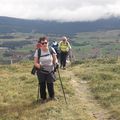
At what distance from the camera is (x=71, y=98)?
22.8 metres

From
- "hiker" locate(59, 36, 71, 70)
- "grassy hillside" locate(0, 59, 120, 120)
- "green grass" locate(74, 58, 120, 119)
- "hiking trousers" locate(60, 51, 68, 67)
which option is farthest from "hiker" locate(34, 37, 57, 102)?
"hiking trousers" locate(60, 51, 68, 67)

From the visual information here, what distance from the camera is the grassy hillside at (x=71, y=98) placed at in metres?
19.5

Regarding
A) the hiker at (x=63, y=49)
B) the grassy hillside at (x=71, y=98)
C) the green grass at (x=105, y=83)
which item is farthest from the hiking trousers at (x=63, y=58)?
the grassy hillside at (x=71, y=98)

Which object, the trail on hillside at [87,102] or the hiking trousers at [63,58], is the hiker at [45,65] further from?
the hiking trousers at [63,58]

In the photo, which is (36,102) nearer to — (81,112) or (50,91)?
(50,91)

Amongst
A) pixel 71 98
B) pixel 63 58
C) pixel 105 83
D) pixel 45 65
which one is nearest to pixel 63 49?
pixel 63 58

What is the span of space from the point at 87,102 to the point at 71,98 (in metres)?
0.89

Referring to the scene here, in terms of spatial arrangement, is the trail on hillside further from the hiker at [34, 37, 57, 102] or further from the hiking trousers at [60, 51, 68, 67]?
the hiking trousers at [60, 51, 68, 67]

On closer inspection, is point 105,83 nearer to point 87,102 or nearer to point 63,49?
point 87,102

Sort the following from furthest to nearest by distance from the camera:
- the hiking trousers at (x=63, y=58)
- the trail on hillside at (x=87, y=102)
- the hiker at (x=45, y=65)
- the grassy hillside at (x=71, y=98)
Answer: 1. the hiking trousers at (x=63, y=58)
2. the hiker at (x=45, y=65)
3. the trail on hillside at (x=87, y=102)
4. the grassy hillside at (x=71, y=98)

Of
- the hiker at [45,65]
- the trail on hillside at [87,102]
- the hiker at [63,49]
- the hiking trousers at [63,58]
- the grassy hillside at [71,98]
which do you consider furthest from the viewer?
the hiking trousers at [63,58]

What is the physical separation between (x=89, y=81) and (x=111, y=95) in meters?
5.03

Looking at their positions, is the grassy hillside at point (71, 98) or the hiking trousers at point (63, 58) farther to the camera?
the hiking trousers at point (63, 58)

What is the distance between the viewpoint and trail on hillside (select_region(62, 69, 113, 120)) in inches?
781
